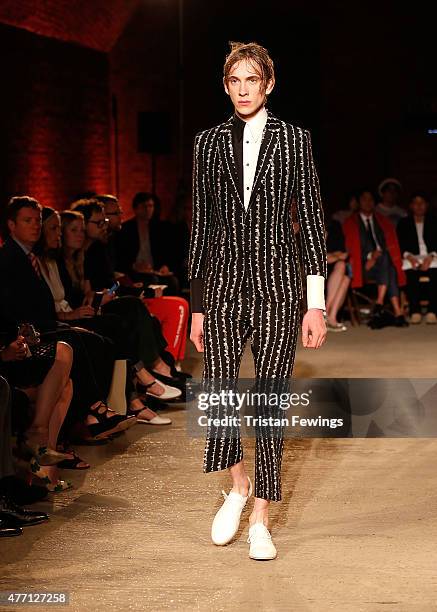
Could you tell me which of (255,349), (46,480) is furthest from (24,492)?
(255,349)

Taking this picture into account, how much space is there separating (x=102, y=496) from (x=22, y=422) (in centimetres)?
46

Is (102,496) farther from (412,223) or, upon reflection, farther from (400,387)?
(412,223)

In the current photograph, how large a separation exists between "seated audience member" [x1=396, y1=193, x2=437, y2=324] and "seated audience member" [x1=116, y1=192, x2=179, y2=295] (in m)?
2.55

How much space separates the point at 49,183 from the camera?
8969 millimetres

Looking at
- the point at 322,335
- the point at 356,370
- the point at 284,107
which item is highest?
the point at 284,107

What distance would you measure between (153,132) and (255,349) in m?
10.4

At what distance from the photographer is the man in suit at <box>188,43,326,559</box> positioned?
329 cm

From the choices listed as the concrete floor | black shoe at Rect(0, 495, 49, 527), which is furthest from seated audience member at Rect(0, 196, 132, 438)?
black shoe at Rect(0, 495, 49, 527)

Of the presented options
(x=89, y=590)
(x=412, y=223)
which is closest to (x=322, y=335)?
(x=89, y=590)

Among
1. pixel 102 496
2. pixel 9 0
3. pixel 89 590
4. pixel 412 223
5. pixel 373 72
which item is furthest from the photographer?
pixel 373 72

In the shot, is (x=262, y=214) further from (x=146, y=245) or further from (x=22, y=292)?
(x=146, y=245)

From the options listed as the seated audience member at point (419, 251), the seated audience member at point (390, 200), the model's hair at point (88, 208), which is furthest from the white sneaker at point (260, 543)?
the seated audience member at point (390, 200)

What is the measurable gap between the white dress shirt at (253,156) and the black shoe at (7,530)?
1264 millimetres

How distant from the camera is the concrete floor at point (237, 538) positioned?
313 centimetres
